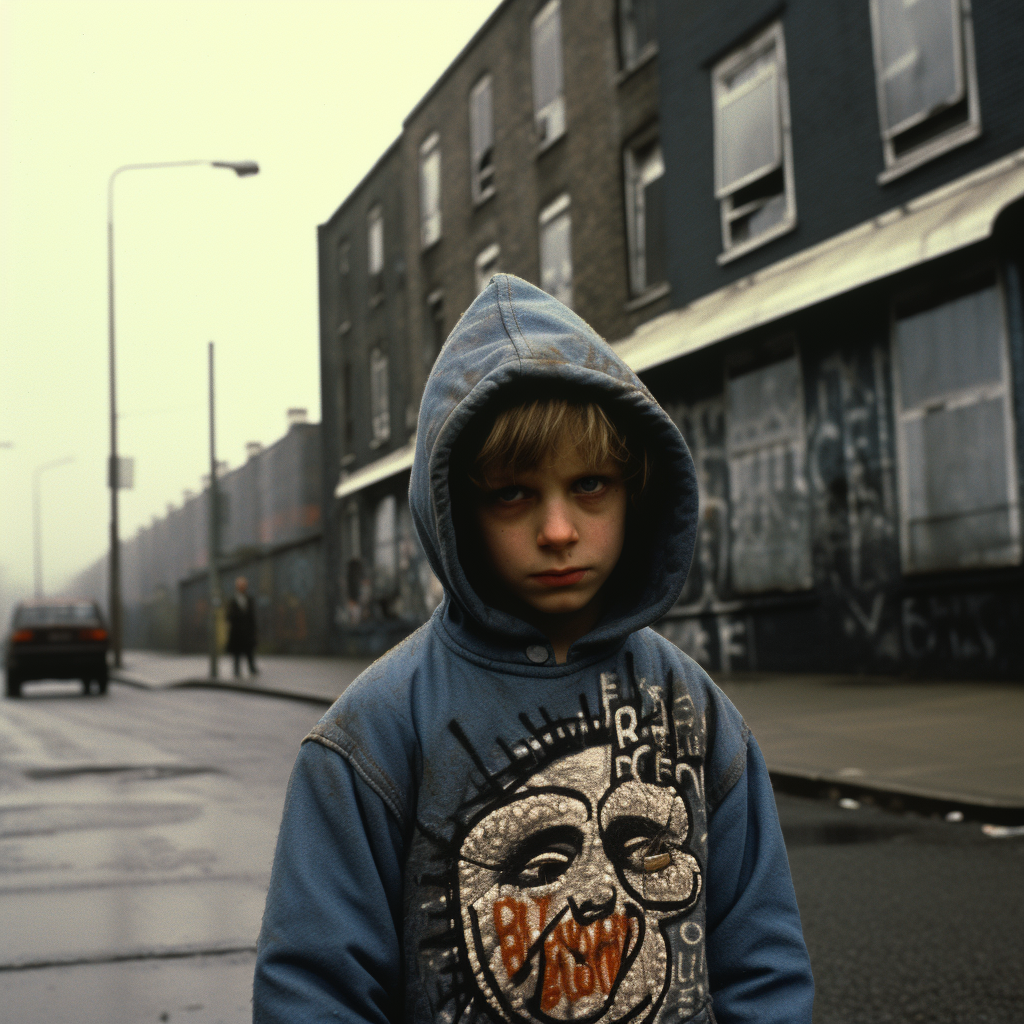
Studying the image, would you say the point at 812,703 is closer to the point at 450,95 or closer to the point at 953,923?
the point at 953,923

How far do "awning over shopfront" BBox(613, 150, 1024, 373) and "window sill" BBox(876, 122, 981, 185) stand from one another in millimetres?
348

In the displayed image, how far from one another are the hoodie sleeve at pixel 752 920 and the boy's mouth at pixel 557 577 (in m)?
0.36

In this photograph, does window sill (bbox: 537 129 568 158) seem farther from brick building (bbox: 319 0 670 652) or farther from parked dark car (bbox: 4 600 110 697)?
parked dark car (bbox: 4 600 110 697)

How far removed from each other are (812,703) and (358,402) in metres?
21.7

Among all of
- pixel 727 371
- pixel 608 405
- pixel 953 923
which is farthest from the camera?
pixel 727 371

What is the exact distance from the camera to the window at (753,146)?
1520 cm

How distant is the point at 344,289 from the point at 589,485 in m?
32.4

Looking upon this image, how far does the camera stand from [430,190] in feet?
91.7

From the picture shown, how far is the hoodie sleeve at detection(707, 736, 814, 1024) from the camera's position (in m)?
1.67

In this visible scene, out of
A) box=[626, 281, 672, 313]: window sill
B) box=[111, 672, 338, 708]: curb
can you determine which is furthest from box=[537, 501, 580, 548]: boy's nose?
box=[626, 281, 672, 313]: window sill

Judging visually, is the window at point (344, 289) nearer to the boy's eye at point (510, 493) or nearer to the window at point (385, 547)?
the window at point (385, 547)

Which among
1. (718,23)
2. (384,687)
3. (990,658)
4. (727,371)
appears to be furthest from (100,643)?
(384,687)

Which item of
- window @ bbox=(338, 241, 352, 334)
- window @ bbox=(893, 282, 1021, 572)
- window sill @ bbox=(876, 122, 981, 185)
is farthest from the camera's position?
window @ bbox=(338, 241, 352, 334)

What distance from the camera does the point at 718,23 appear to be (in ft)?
53.8
